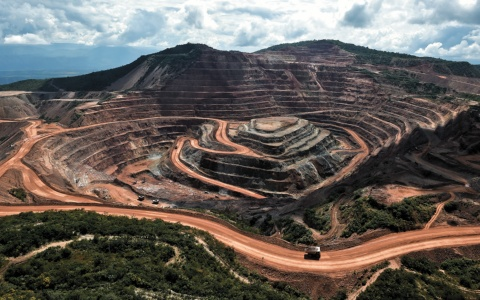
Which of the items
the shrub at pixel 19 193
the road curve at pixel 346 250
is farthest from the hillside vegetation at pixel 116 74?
the road curve at pixel 346 250

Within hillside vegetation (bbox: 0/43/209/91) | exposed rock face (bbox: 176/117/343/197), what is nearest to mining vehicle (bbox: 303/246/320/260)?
exposed rock face (bbox: 176/117/343/197)

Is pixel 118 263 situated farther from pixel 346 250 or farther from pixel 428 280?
pixel 428 280

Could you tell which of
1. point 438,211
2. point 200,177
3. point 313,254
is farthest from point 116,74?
point 438,211

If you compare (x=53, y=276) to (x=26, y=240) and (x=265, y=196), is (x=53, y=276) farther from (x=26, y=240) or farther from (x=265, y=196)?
(x=265, y=196)

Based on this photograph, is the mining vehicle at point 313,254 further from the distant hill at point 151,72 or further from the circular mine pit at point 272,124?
the distant hill at point 151,72

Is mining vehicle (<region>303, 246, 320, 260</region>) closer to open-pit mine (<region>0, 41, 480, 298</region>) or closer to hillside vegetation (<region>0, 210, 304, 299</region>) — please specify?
open-pit mine (<region>0, 41, 480, 298</region>)
